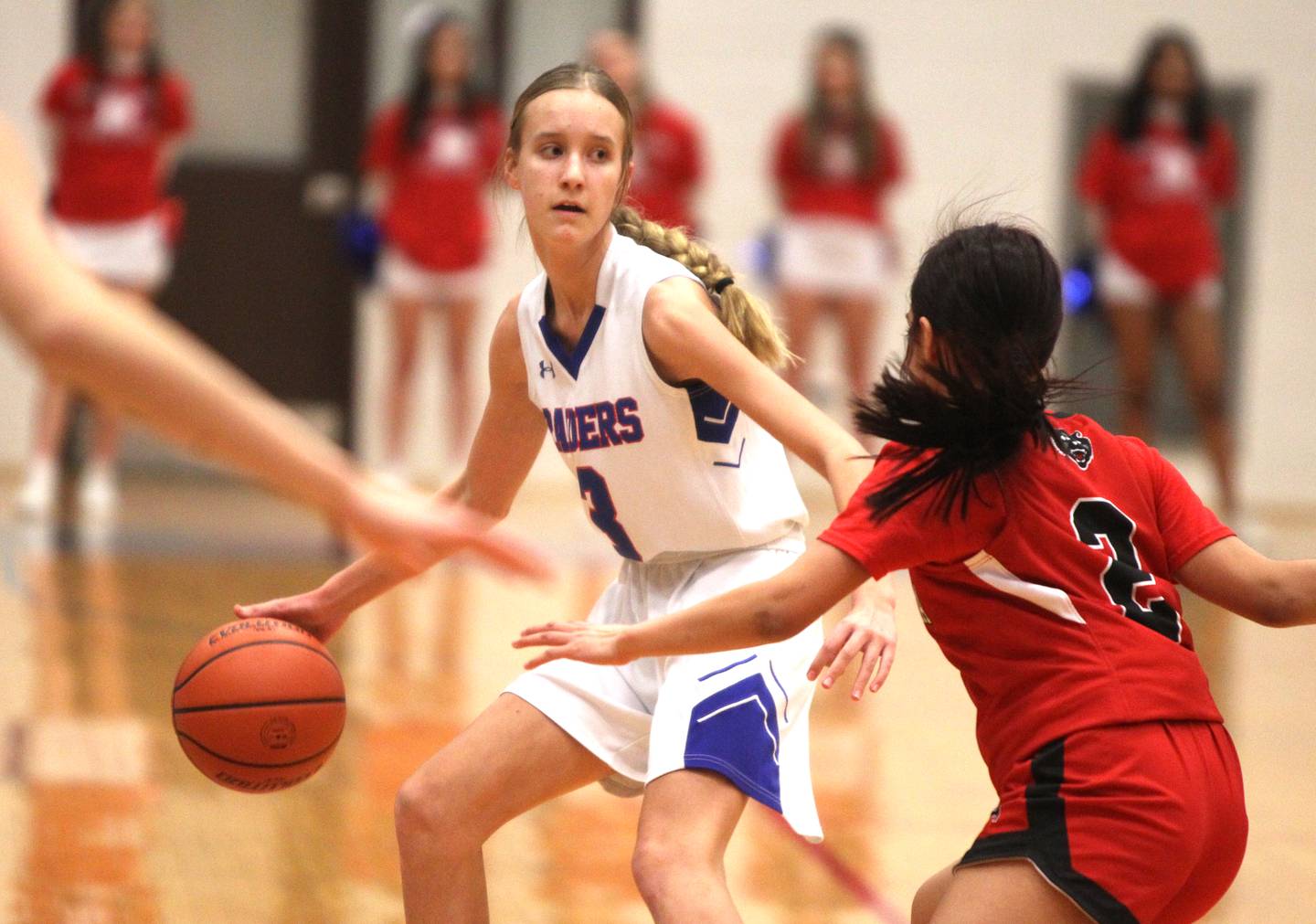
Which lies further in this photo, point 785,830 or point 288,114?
point 288,114

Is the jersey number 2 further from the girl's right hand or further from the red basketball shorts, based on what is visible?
the red basketball shorts

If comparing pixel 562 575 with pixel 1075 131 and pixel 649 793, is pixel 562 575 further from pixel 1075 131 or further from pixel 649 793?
pixel 1075 131

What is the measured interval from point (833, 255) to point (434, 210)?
1875 millimetres

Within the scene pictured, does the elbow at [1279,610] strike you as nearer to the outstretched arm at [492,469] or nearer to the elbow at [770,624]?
the elbow at [770,624]

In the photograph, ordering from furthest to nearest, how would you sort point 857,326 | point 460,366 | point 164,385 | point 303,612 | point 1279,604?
1. point 857,326
2. point 460,366
3. point 303,612
4. point 1279,604
5. point 164,385

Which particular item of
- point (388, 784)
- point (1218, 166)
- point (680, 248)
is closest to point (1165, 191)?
point (1218, 166)

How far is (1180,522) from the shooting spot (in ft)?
6.50

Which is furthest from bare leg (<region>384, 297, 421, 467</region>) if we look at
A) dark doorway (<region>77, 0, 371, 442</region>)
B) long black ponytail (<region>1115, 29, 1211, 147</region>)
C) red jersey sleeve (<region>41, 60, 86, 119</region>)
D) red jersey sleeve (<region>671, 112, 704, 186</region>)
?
long black ponytail (<region>1115, 29, 1211, 147</region>)

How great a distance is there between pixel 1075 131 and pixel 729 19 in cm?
204

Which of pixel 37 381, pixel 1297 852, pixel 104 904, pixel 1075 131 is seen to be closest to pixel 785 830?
pixel 1297 852

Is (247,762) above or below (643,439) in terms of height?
below

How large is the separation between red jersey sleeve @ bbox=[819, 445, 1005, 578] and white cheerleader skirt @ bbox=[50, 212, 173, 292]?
6.21 metres

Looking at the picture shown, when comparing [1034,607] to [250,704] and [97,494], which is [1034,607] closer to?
[250,704]

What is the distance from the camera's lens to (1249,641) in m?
5.54
